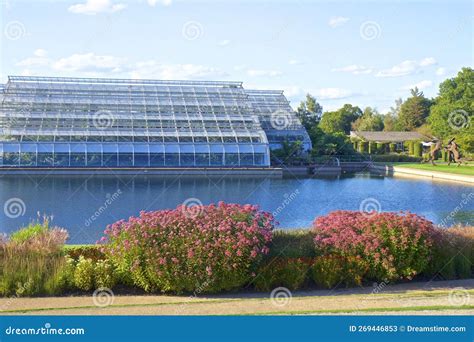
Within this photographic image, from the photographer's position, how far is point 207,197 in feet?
105

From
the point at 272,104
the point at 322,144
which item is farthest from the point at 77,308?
the point at 272,104

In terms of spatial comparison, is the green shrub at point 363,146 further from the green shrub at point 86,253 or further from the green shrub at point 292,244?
the green shrub at point 86,253

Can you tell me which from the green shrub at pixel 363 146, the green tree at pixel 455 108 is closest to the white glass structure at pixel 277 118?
the green shrub at pixel 363 146

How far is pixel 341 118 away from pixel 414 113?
10948 mm

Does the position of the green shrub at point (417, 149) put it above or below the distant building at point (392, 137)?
below

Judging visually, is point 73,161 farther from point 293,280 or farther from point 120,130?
point 293,280

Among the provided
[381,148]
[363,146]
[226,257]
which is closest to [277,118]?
[363,146]

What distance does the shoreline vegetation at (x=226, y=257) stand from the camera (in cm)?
1040

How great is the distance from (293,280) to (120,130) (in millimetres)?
39567

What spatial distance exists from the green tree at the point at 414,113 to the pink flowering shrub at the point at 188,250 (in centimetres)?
8043

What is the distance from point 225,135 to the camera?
164 ft

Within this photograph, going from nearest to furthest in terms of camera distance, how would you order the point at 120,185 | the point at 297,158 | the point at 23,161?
the point at 120,185 → the point at 23,161 → the point at 297,158

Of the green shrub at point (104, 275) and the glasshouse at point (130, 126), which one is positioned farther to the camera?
the glasshouse at point (130, 126)

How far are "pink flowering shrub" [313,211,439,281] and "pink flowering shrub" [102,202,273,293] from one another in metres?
1.42
